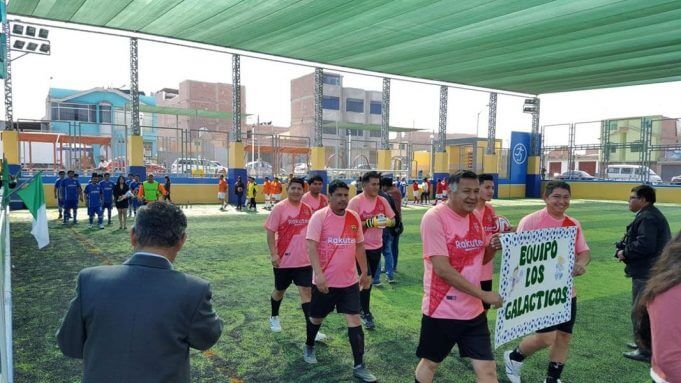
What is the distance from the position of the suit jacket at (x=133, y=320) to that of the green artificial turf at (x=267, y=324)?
266cm

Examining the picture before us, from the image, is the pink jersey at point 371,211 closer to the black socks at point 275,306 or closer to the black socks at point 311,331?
the black socks at point 275,306

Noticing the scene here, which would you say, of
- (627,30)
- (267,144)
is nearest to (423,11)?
(627,30)

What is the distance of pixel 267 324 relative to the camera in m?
6.00

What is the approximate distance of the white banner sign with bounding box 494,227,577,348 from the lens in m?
3.50

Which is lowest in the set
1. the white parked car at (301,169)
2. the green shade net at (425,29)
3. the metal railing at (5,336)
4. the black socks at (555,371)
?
the black socks at (555,371)

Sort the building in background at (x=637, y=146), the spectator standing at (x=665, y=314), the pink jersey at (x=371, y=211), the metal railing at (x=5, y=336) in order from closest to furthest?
1. the spectator standing at (x=665, y=314)
2. the metal railing at (x=5, y=336)
3. the pink jersey at (x=371, y=211)
4. the building in background at (x=637, y=146)

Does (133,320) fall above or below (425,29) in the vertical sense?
below

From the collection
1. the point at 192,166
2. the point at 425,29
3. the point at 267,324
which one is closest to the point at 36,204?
the point at 267,324

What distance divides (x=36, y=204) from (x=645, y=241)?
9.75 metres

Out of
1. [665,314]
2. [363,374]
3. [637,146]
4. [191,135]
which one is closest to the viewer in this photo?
[665,314]

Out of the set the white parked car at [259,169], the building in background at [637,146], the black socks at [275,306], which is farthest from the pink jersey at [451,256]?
the building in background at [637,146]

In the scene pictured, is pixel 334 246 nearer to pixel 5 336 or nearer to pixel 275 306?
pixel 275 306

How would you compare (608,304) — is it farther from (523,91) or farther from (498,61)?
(523,91)

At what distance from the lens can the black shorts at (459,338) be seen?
3.34m
